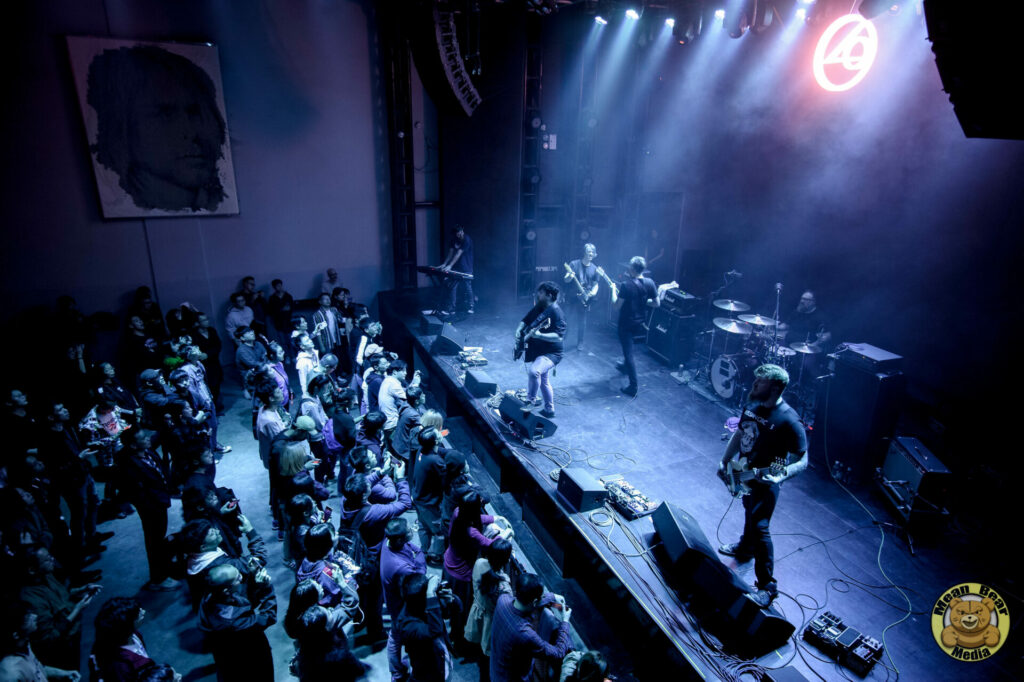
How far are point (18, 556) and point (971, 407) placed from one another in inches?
366

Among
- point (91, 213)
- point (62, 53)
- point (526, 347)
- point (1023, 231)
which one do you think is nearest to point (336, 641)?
point (526, 347)

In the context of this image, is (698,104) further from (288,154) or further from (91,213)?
(91,213)

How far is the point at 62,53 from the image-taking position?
7539 mm

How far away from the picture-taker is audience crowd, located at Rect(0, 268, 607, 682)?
2.96 m

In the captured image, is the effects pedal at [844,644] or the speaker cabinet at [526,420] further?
the speaker cabinet at [526,420]

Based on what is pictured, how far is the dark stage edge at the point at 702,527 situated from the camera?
360 centimetres

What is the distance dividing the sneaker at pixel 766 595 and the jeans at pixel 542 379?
9.79ft

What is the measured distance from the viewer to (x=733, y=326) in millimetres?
6805

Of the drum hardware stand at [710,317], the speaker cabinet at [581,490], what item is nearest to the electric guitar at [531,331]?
the speaker cabinet at [581,490]

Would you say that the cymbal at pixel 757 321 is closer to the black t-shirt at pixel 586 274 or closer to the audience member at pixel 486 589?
the black t-shirt at pixel 586 274

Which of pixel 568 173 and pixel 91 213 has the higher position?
pixel 568 173

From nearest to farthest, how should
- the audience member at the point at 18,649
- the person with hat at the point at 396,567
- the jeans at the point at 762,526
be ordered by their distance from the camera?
the audience member at the point at 18,649 → the person with hat at the point at 396,567 → the jeans at the point at 762,526

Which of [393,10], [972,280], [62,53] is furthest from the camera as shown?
[393,10]

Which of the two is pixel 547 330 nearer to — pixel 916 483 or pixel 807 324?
pixel 916 483
